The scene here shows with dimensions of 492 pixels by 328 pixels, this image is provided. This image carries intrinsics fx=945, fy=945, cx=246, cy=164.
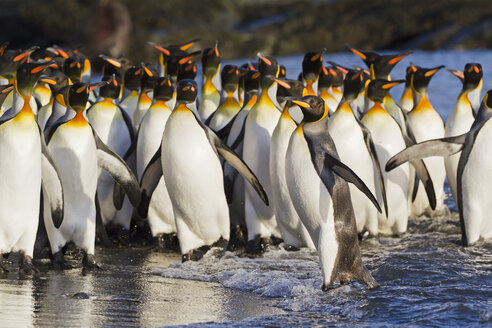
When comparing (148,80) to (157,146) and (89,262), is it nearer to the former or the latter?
(157,146)

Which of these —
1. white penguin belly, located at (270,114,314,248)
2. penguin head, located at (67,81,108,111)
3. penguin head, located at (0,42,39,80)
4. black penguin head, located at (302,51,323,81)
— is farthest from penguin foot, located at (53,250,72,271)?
black penguin head, located at (302,51,323,81)

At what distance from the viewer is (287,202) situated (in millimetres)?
6398

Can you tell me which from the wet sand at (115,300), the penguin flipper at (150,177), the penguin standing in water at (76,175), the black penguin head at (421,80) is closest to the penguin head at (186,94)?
the penguin flipper at (150,177)

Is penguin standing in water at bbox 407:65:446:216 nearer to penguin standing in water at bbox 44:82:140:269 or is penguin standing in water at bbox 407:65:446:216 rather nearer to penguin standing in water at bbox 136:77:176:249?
penguin standing in water at bbox 136:77:176:249

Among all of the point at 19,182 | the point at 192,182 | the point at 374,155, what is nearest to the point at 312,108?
the point at 192,182

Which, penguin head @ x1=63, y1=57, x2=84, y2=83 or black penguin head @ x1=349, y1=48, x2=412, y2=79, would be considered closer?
penguin head @ x1=63, y1=57, x2=84, y2=83

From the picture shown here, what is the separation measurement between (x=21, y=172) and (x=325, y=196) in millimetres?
1796

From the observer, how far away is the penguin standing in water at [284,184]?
6.29 m

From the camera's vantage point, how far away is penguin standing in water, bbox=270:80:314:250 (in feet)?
20.6

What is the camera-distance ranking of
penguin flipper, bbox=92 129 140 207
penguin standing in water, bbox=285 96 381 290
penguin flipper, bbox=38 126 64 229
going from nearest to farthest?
penguin standing in water, bbox=285 96 381 290, penguin flipper, bbox=38 126 64 229, penguin flipper, bbox=92 129 140 207

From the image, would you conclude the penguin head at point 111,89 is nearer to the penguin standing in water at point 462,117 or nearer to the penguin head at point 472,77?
the penguin standing in water at point 462,117

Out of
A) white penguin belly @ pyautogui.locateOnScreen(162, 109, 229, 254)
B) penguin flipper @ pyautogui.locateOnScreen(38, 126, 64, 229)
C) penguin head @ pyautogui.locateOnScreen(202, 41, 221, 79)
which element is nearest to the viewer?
penguin flipper @ pyautogui.locateOnScreen(38, 126, 64, 229)

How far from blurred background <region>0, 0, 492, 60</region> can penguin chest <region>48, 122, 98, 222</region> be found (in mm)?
16168

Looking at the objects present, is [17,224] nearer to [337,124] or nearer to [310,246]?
[310,246]
